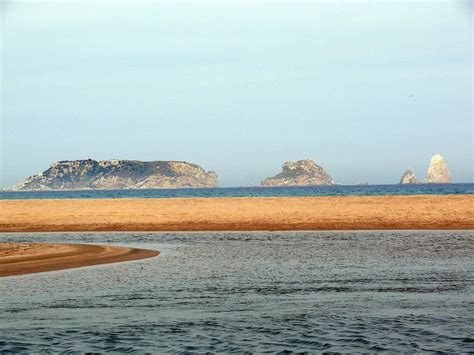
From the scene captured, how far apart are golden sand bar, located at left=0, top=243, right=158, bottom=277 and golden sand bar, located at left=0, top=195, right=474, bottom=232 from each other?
58.2 ft

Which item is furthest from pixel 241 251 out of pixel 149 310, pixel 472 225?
pixel 472 225

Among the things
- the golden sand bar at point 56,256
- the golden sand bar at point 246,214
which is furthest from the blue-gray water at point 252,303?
the golden sand bar at point 246,214

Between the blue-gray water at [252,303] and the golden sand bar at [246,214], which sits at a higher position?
the golden sand bar at [246,214]

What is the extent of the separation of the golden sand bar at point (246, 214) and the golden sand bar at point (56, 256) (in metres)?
17.8

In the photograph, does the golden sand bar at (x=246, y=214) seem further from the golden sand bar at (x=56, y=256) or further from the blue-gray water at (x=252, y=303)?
the blue-gray water at (x=252, y=303)

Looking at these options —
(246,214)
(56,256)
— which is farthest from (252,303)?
(246,214)

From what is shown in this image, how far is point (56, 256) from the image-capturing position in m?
31.4

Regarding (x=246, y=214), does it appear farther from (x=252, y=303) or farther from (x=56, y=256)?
(x=252, y=303)

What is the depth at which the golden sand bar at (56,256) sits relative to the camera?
27.8m

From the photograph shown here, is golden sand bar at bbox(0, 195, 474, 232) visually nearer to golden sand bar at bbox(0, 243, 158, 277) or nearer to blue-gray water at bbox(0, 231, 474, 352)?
golden sand bar at bbox(0, 243, 158, 277)

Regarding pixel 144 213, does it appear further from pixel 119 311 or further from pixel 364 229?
pixel 119 311

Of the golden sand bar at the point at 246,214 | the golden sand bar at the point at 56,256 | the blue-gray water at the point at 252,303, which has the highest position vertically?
the golden sand bar at the point at 246,214

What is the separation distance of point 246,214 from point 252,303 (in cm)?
4050

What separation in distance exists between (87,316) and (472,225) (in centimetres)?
3703
